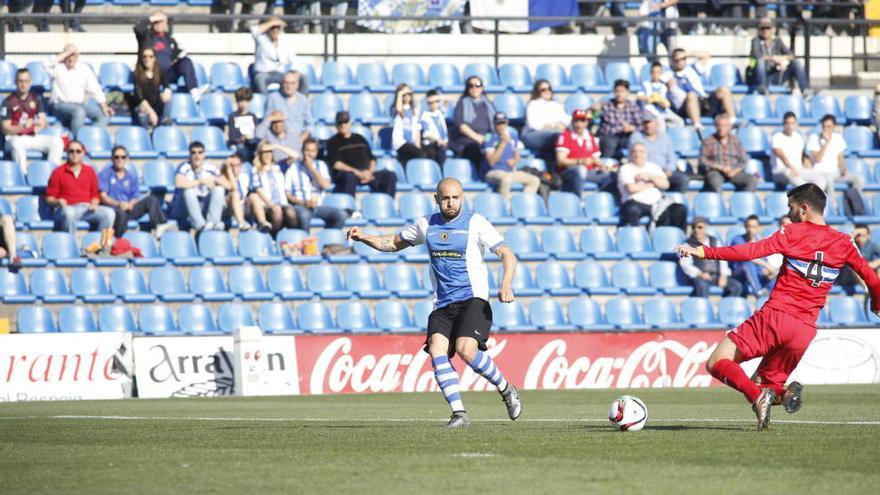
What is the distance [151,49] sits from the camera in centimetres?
2402

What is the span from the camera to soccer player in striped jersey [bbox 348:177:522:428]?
40.1 feet

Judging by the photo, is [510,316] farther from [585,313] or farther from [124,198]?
[124,198]

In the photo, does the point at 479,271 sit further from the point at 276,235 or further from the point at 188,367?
the point at 276,235

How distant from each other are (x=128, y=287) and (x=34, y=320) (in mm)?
1504

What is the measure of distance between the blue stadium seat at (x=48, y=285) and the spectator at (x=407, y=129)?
6298 millimetres

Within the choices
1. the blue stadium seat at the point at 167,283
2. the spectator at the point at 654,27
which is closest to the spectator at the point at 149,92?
the blue stadium seat at the point at 167,283


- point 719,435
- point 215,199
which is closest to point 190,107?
point 215,199

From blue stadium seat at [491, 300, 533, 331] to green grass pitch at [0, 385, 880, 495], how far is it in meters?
7.27

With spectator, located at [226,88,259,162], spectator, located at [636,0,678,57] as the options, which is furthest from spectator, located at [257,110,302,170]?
spectator, located at [636,0,678,57]

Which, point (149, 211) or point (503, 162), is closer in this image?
point (149, 211)

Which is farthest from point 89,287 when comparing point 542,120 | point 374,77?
point 542,120

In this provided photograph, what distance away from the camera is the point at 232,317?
21906mm

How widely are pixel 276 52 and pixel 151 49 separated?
239cm

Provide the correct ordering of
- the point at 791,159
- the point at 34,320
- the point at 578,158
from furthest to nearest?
the point at 791,159, the point at 578,158, the point at 34,320
